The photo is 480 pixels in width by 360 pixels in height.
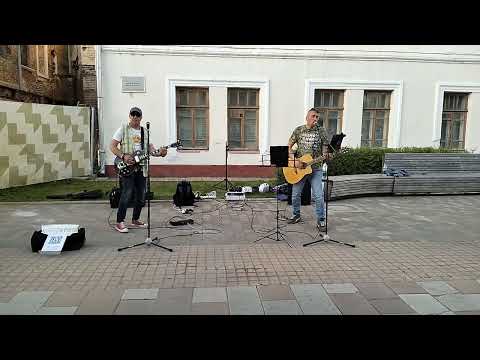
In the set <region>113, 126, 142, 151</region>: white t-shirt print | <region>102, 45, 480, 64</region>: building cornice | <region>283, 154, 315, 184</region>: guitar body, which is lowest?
<region>283, 154, 315, 184</region>: guitar body

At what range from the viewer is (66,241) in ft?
17.8

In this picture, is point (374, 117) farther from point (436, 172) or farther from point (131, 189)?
point (131, 189)

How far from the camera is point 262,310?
3.64m

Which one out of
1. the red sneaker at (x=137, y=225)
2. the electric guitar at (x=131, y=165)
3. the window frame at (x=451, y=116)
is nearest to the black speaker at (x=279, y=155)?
the electric guitar at (x=131, y=165)

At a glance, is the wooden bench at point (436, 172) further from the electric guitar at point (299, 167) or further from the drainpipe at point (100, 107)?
the drainpipe at point (100, 107)

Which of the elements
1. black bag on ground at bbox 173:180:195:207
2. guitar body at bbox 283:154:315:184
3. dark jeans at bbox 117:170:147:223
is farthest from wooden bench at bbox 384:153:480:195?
dark jeans at bbox 117:170:147:223

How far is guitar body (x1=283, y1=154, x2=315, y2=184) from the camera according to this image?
6.60 metres

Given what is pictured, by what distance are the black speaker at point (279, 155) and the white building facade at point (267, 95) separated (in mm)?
7120

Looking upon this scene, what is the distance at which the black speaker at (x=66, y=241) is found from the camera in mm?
5381

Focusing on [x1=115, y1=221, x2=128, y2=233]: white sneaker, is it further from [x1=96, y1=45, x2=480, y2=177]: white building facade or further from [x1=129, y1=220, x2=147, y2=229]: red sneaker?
[x1=96, y1=45, x2=480, y2=177]: white building facade

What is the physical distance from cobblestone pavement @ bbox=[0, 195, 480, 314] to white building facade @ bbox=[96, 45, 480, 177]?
18.9 ft

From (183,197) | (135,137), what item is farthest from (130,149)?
(183,197)

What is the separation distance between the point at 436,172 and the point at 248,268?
8.40m
